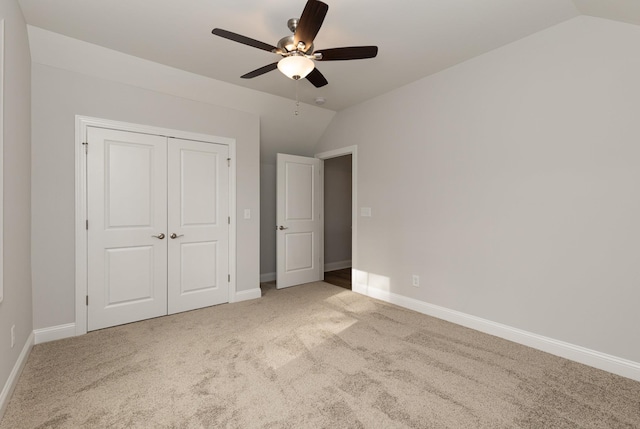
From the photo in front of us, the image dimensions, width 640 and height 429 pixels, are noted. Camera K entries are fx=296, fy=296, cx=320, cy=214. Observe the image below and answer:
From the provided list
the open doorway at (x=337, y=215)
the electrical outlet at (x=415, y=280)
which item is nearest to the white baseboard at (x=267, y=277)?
the open doorway at (x=337, y=215)

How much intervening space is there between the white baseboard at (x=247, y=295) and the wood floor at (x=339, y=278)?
1355mm

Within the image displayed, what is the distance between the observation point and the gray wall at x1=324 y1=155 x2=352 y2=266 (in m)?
6.08

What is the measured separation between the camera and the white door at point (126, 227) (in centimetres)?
305

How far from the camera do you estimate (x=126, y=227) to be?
323 centimetres

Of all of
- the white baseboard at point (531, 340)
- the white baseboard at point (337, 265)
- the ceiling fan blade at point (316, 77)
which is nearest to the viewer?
the white baseboard at point (531, 340)

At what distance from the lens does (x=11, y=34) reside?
6.78 ft

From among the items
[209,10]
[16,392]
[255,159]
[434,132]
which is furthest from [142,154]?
[434,132]

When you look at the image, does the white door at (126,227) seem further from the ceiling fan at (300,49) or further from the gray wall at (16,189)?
the ceiling fan at (300,49)

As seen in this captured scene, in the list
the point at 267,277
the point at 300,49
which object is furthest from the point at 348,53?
the point at 267,277

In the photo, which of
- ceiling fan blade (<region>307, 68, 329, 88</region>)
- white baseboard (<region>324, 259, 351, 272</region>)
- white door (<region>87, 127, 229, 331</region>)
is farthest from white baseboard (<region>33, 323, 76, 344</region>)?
white baseboard (<region>324, 259, 351, 272</region>)

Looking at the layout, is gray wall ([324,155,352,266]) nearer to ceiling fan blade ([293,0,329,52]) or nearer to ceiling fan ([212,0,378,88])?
ceiling fan ([212,0,378,88])

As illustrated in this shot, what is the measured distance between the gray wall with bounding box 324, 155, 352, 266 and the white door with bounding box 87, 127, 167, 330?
129 inches

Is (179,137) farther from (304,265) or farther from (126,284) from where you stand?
(304,265)

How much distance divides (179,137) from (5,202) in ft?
6.09
